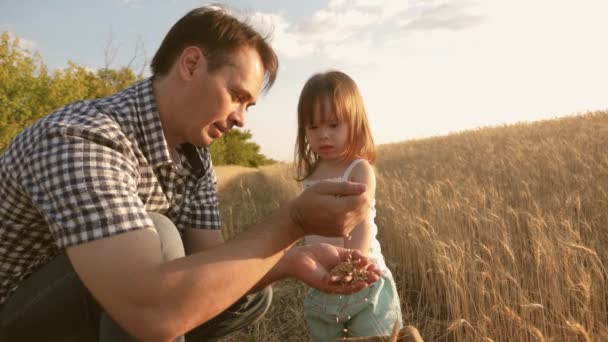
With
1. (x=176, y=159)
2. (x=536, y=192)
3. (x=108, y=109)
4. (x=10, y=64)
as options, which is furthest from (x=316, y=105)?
(x=10, y=64)

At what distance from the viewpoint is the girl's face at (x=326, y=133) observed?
2.40m

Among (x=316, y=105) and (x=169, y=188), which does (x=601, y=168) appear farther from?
(x=169, y=188)

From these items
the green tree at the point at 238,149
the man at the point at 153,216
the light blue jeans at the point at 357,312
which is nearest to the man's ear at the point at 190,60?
the man at the point at 153,216

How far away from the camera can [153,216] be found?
68.2 inches

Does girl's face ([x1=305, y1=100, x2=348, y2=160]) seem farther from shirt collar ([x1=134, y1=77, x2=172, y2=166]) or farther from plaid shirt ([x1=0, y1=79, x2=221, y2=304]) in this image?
shirt collar ([x1=134, y1=77, x2=172, y2=166])

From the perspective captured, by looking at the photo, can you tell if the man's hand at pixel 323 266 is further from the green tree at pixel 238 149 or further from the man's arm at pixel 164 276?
the green tree at pixel 238 149

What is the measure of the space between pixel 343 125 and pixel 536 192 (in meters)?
2.74

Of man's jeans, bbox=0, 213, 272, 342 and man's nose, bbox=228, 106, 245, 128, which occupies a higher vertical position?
man's nose, bbox=228, 106, 245, 128

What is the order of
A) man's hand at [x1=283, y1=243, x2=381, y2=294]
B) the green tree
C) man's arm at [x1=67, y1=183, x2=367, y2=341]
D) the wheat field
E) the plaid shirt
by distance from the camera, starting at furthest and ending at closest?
the green tree → the wheat field → man's hand at [x1=283, y1=243, x2=381, y2=294] → the plaid shirt → man's arm at [x1=67, y1=183, x2=367, y2=341]

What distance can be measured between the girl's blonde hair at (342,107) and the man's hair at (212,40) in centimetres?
34

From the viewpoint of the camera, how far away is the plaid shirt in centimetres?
128

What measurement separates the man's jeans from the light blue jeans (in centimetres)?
77

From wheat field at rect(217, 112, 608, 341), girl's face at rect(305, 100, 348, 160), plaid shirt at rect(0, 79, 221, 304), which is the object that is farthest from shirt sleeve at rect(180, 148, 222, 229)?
wheat field at rect(217, 112, 608, 341)

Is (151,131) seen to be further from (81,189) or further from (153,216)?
(81,189)
